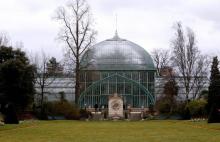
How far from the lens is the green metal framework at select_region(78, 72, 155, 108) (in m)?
86.7

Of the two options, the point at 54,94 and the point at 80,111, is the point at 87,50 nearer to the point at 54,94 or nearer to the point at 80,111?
the point at 80,111

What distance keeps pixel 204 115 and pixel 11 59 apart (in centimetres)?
3065

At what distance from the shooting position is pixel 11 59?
4359 centimetres

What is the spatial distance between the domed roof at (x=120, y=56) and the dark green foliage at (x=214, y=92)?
2865 centimetres

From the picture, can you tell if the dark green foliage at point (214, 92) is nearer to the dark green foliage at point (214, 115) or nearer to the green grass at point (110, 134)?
the dark green foliage at point (214, 115)

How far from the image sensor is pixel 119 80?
8812 centimetres

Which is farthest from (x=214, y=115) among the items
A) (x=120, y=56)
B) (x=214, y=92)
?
(x=120, y=56)

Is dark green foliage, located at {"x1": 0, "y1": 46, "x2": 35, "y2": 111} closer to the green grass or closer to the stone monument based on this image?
the green grass

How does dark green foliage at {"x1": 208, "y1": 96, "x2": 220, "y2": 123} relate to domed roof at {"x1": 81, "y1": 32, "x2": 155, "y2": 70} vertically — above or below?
below

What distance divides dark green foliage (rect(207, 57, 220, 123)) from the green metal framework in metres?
25.6

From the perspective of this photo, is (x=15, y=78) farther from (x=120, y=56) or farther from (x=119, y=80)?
(x=120, y=56)

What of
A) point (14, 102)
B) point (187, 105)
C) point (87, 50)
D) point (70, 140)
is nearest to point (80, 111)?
point (87, 50)

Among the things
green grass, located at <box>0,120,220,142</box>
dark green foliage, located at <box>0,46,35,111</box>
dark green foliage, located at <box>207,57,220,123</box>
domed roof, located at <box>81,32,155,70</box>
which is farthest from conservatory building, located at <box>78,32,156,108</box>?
green grass, located at <box>0,120,220,142</box>

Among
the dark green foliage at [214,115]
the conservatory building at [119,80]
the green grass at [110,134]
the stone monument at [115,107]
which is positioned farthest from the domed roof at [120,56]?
the green grass at [110,134]
